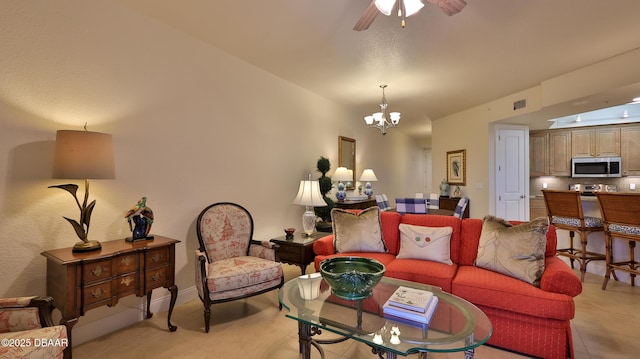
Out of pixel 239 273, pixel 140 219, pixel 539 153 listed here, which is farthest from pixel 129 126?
pixel 539 153

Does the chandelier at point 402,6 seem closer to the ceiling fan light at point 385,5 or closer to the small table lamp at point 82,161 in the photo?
the ceiling fan light at point 385,5

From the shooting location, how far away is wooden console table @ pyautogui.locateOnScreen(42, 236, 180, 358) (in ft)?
5.74

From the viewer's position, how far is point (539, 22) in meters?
2.65

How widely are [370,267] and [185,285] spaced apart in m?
2.13

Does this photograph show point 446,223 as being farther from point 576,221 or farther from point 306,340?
point 576,221

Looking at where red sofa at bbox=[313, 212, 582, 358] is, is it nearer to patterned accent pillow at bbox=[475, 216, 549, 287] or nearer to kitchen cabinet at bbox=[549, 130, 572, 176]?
patterned accent pillow at bbox=[475, 216, 549, 287]

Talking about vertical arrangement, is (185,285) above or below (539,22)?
below

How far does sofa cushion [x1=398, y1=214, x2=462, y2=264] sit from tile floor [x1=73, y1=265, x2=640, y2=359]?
837 mm

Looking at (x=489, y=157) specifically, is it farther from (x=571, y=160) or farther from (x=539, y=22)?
(x=539, y=22)

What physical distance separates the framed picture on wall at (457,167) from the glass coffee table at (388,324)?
4952 millimetres

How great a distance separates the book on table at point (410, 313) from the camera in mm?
1479

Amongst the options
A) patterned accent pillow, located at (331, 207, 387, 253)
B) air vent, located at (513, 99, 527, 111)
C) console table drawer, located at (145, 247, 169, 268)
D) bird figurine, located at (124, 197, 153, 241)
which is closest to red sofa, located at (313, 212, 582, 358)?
patterned accent pillow, located at (331, 207, 387, 253)

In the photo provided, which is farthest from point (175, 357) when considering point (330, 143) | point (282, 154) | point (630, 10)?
point (630, 10)

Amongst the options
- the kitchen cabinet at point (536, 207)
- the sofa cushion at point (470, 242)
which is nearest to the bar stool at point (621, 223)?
the sofa cushion at point (470, 242)
